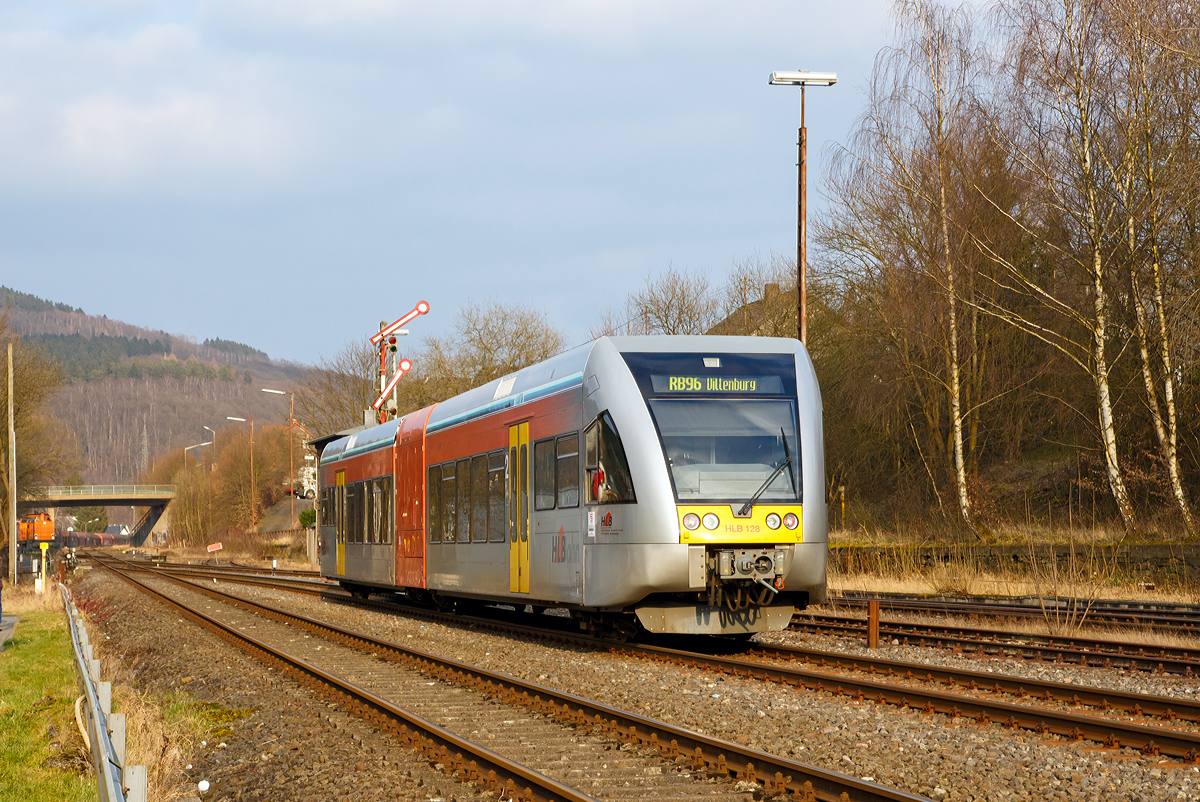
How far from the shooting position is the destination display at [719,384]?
1315 cm

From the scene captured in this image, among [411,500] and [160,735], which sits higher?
[411,500]

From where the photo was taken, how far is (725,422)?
1308 cm

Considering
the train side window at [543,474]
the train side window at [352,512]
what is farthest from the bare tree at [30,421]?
the train side window at [543,474]

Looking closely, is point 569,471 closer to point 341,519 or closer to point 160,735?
point 160,735

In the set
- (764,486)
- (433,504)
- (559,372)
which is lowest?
(433,504)

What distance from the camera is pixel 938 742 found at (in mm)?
8078

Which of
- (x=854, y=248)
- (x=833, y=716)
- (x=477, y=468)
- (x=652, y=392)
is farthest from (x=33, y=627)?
(x=854, y=248)

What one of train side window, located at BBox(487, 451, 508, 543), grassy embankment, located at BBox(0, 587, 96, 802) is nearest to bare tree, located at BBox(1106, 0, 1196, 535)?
train side window, located at BBox(487, 451, 508, 543)

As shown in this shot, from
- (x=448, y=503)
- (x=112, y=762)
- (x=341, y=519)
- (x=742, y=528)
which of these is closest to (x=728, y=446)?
(x=742, y=528)

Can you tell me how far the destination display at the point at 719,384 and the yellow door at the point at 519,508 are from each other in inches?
119

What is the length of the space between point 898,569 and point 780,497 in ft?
47.7

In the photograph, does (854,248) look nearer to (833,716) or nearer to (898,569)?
(898,569)

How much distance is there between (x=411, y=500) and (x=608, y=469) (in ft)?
26.9

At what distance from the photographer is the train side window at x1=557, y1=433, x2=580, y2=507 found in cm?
1399
